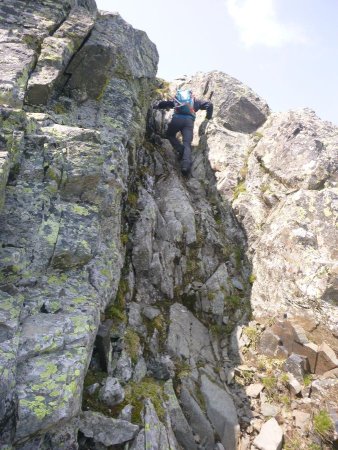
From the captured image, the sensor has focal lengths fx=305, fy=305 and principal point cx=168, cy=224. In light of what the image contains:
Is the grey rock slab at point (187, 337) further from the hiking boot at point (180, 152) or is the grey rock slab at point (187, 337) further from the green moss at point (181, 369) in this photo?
the hiking boot at point (180, 152)

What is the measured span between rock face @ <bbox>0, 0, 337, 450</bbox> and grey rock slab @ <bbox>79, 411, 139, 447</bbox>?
0.03 metres

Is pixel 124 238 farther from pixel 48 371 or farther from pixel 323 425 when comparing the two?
pixel 323 425

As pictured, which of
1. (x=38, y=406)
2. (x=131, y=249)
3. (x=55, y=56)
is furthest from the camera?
(x=55, y=56)

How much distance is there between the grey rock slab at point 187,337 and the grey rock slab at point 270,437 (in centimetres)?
237

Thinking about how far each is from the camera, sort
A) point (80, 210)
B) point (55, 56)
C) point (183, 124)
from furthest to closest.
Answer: point (183, 124), point (55, 56), point (80, 210)

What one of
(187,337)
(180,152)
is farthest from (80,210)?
(180,152)

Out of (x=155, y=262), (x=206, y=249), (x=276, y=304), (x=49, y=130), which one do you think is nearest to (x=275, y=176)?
(x=206, y=249)

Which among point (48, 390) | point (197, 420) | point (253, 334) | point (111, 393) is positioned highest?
point (48, 390)

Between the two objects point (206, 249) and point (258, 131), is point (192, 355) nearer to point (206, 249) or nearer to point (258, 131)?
point (206, 249)

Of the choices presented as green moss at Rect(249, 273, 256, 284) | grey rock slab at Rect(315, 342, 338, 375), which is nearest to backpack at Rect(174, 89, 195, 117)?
green moss at Rect(249, 273, 256, 284)

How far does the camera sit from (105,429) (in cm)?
584

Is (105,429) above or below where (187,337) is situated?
above

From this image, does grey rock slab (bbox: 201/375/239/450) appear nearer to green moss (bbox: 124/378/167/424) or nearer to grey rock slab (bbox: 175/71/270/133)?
green moss (bbox: 124/378/167/424)

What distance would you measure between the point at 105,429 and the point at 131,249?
6.08m
